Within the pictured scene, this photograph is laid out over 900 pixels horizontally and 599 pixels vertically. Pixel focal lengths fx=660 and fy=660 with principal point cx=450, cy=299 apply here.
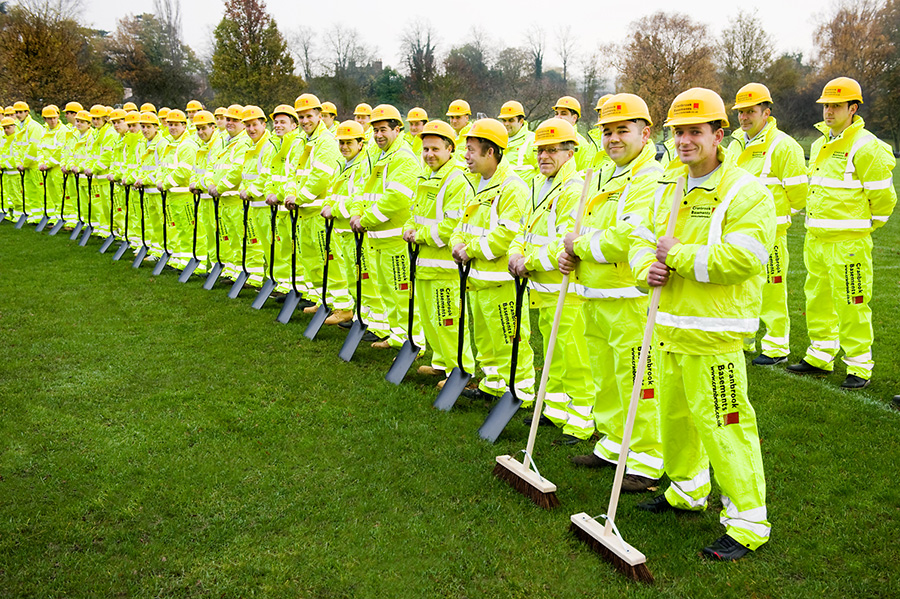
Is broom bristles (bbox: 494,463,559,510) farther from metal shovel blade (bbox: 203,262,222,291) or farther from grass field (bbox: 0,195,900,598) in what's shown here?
metal shovel blade (bbox: 203,262,222,291)

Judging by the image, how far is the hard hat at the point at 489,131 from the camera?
19.6 ft

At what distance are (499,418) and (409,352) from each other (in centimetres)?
183

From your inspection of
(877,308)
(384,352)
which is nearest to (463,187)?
(384,352)

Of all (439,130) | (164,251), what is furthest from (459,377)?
(164,251)

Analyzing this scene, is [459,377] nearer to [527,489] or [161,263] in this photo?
[527,489]

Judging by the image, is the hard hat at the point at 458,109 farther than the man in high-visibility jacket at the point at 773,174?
Yes

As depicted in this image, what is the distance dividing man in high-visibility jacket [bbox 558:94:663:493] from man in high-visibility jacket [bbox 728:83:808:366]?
2908 millimetres

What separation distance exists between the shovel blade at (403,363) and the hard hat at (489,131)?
8.28ft

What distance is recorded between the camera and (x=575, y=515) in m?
4.25

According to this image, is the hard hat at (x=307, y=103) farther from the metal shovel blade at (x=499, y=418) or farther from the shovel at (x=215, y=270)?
the metal shovel blade at (x=499, y=418)

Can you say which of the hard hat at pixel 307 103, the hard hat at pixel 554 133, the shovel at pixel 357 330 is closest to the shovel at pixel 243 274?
the hard hat at pixel 307 103

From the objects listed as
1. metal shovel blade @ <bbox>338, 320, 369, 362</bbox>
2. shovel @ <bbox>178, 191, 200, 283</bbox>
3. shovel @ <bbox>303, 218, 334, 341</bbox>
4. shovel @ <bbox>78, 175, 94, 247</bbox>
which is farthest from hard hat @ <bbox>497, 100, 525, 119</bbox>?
shovel @ <bbox>78, 175, 94, 247</bbox>

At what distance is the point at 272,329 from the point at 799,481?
6.61 meters

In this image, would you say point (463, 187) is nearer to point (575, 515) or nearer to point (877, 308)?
point (575, 515)
